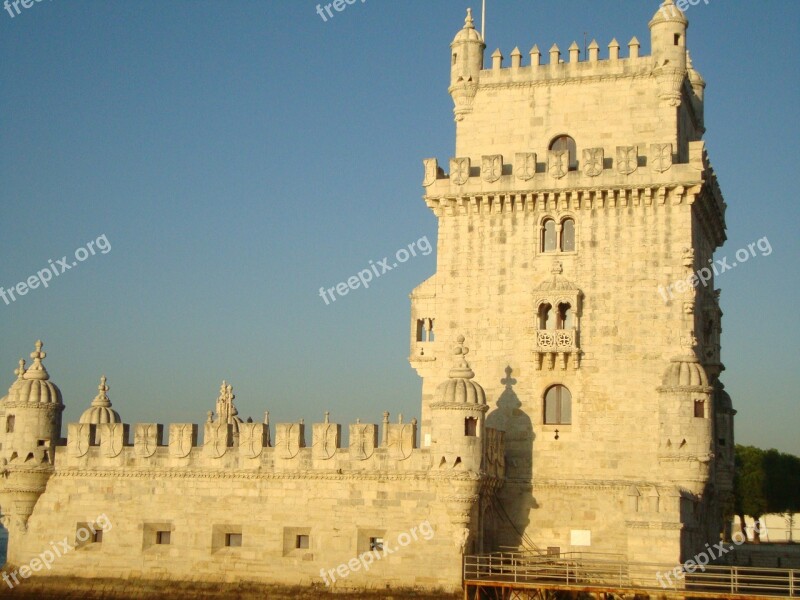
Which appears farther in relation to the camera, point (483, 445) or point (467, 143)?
point (467, 143)

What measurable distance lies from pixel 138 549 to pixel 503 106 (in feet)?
67.5

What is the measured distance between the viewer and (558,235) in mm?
40906

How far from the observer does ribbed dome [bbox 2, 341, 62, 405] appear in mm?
40844

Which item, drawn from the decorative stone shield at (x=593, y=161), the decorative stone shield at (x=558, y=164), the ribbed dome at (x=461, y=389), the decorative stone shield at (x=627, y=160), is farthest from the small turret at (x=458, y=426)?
the decorative stone shield at (x=627, y=160)

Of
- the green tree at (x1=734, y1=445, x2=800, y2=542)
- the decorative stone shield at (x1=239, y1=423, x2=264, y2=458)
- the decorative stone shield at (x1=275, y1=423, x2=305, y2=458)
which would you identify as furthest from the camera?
the green tree at (x1=734, y1=445, x2=800, y2=542)

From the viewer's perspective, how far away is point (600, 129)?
41.8 metres

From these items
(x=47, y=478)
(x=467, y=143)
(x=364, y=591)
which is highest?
(x=467, y=143)

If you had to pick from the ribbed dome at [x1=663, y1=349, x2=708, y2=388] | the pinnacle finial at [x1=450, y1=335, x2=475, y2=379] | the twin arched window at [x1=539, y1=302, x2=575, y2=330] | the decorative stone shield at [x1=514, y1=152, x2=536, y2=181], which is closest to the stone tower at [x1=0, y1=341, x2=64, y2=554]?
the pinnacle finial at [x1=450, y1=335, x2=475, y2=379]

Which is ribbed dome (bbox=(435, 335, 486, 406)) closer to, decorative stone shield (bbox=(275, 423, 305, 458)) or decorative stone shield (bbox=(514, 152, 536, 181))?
decorative stone shield (bbox=(275, 423, 305, 458))

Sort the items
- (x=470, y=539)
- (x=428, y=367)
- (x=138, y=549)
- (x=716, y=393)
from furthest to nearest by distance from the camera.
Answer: (x=716, y=393) < (x=428, y=367) < (x=138, y=549) < (x=470, y=539)

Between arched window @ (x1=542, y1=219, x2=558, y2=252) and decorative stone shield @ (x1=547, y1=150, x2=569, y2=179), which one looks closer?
decorative stone shield @ (x1=547, y1=150, x2=569, y2=179)

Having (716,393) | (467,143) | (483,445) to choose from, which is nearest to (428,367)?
(483,445)

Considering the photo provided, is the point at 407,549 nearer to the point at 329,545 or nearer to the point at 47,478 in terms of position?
the point at 329,545

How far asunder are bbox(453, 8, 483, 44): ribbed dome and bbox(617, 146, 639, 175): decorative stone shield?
24.4 ft
